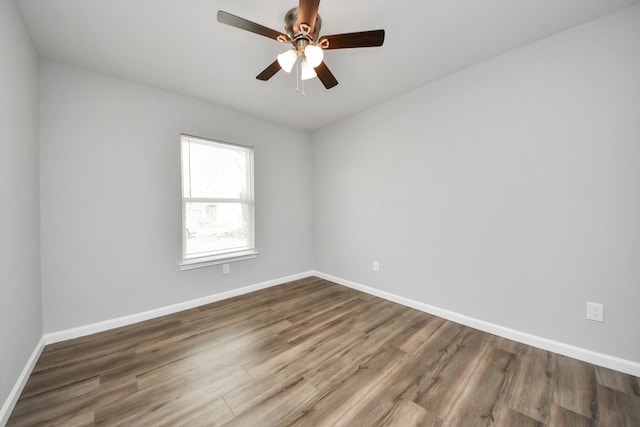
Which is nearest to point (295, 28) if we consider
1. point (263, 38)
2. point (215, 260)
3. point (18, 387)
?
point (263, 38)

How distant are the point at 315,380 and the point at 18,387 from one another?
1858 millimetres

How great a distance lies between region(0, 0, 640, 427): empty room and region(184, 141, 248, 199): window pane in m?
0.03

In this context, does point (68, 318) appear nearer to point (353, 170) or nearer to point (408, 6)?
point (353, 170)

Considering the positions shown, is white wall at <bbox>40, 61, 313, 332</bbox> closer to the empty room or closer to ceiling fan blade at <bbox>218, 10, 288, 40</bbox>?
the empty room

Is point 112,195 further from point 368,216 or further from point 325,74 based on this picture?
point 368,216

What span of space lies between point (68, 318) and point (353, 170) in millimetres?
3402

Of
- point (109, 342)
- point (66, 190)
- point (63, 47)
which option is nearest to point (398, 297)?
point (109, 342)

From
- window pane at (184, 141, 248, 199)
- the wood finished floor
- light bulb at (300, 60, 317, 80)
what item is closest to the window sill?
the wood finished floor

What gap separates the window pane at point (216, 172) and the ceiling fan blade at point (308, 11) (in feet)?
6.92

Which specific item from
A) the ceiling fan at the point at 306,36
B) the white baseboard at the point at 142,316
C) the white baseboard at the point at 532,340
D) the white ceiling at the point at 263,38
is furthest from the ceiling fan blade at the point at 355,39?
the white baseboard at the point at 142,316

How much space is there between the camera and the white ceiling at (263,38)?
156cm

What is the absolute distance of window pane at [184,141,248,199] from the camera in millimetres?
2869

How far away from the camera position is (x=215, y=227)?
308 cm

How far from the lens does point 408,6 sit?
156cm
